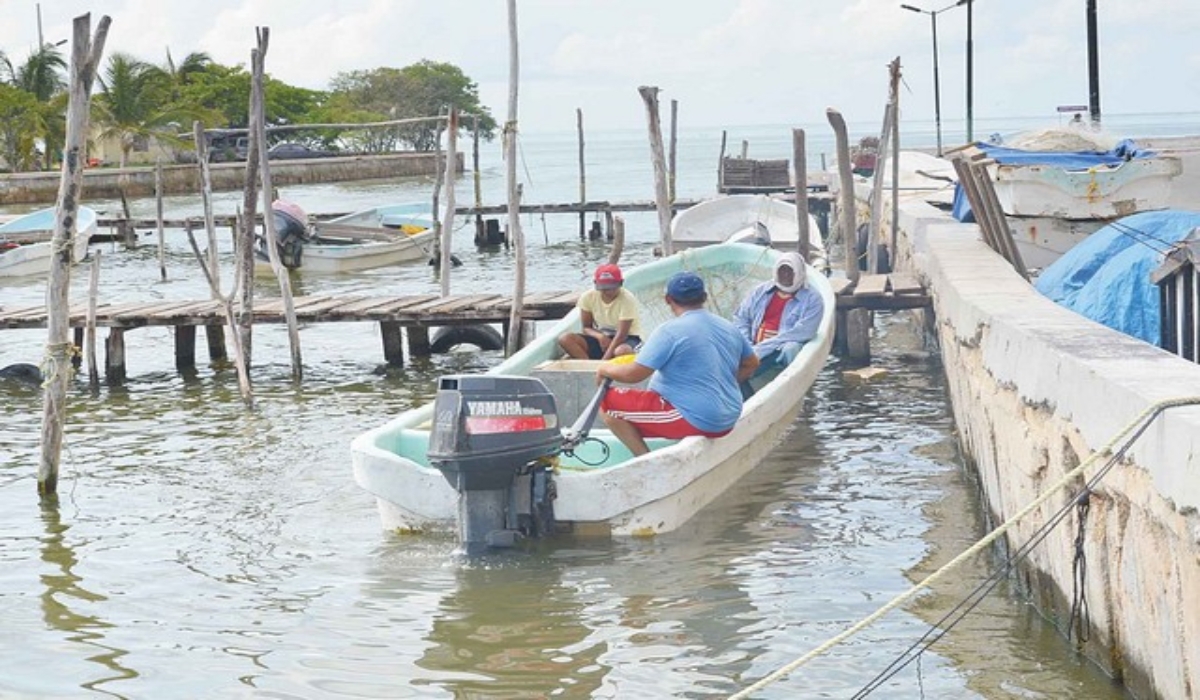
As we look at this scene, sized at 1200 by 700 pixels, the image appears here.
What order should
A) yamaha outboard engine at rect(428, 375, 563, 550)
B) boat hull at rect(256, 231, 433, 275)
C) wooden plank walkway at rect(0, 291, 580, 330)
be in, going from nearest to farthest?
1. yamaha outboard engine at rect(428, 375, 563, 550)
2. wooden plank walkway at rect(0, 291, 580, 330)
3. boat hull at rect(256, 231, 433, 275)

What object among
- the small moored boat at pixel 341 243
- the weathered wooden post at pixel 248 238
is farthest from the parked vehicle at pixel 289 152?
the weathered wooden post at pixel 248 238

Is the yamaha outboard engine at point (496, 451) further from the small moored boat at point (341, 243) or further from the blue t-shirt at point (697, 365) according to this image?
the small moored boat at point (341, 243)

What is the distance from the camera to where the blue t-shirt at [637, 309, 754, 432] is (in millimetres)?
9117

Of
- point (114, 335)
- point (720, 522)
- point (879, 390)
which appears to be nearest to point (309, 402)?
point (114, 335)

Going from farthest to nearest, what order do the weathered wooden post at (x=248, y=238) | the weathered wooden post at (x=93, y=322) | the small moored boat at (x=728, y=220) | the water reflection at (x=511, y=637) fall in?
the small moored boat at (x=728, y=220), the weathered wooden post at (x=248, y=238), the weathered wooden post at (x=93, y=322), the water reflection at (x=511, y=637)

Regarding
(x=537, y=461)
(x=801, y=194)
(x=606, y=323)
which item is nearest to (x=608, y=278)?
(x=606, y=323)

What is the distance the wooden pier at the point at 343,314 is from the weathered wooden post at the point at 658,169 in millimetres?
1218

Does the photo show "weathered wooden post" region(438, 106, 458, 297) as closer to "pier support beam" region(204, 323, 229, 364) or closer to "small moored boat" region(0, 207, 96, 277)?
"pier support beam" region(204, 323, 229, 364)

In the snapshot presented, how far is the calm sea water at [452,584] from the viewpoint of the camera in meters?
7.17

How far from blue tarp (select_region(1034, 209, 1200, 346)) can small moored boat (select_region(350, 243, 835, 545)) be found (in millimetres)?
2131

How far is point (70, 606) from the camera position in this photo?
8516mm

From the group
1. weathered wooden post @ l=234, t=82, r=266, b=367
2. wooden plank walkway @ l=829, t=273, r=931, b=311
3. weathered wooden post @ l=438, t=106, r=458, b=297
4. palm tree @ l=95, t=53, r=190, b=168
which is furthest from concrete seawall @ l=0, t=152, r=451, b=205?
wooden plank walkway @ l=829, t=273, r=931, b=311

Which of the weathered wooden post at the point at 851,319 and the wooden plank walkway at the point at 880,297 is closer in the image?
the wooden plank walkway at the point at 880,297

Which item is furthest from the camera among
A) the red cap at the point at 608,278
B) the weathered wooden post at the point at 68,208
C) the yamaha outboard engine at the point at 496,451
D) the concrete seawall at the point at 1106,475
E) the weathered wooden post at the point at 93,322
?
the weathered wooden post at the point at 93,322
